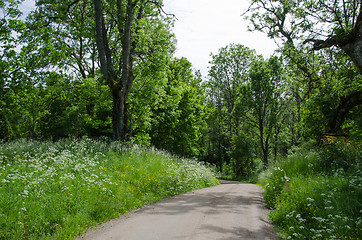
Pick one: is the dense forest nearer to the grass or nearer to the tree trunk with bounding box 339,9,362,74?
the tree trunk with bounding box 339,9,362,74

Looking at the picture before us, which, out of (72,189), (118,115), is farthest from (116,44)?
(72,189)

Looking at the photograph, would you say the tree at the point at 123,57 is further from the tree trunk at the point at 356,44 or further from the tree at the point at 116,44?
the tree trunk at the point at 356,44

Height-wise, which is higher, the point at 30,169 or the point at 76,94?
the point at 76,94

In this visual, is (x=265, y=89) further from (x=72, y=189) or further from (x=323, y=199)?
(x=72, y=189)

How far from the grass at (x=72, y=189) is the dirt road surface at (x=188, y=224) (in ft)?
1.67

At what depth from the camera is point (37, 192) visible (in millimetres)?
5859

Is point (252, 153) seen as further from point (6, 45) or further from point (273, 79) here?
point (6, 45)

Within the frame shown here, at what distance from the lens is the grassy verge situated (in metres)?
4.74

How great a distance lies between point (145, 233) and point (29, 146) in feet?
25.1

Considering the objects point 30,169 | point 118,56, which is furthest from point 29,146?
point 118,56

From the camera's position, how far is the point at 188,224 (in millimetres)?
5891

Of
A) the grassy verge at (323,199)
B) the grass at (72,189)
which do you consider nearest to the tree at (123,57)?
the grass at (72,189)

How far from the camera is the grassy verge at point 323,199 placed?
15.6 ft

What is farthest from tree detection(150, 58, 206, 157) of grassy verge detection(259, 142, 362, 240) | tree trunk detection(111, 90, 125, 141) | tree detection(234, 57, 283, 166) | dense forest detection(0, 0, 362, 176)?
grassy verge detection(259, 142, 362, 240)
